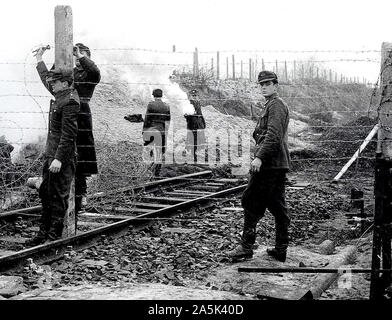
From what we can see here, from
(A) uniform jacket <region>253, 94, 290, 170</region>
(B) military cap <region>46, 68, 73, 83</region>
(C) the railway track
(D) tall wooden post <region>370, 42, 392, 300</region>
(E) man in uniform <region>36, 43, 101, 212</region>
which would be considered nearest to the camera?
(D) tall wooden post <region>370, 42, 392, 300</region>

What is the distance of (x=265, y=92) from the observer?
6.08m

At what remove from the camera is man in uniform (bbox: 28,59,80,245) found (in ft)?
21.2

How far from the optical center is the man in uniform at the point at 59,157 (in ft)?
21.2

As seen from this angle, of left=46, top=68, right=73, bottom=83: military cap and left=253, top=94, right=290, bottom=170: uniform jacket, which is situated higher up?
left=46, top=68, right=73, bottom=83: military cap

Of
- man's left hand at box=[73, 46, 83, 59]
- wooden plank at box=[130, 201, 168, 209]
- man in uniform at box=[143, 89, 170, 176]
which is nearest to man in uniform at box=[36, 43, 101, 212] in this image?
man's left hand at box=[73, 46, 83, 59]

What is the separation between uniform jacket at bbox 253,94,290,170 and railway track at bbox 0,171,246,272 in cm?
247

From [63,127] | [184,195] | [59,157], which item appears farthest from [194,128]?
[59,157]

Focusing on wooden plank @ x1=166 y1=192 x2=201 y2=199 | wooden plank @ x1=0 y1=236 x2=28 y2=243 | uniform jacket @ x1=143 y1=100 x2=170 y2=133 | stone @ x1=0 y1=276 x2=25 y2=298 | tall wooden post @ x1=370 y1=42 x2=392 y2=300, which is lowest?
wooden plank @ x1=166 y1=192 x2=201 y2=199

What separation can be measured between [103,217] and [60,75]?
2517 mm

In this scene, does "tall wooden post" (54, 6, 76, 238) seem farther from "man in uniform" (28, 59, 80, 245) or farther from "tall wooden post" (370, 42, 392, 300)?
"tall wooden post" (370, 42, 392, 300)

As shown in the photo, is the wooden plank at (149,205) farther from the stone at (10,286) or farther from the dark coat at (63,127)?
the stone at (10,286)

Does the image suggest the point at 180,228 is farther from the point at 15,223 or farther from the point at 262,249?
the point at 15,223

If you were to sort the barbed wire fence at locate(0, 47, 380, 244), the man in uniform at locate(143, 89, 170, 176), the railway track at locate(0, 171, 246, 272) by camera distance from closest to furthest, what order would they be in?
the railway track at locate(0, 171, 246, 272), the barbed wire fence at locate(0, 47, 380, 244), the man in uniform at locate(143, 89, 170, 176)

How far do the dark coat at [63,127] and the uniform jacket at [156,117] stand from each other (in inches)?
284
